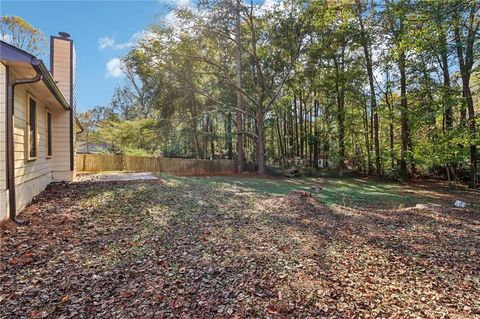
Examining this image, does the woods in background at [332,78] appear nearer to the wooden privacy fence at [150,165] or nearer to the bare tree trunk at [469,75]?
the bare tree trunk at [469,75]

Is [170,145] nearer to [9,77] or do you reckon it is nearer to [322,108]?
[322,108]

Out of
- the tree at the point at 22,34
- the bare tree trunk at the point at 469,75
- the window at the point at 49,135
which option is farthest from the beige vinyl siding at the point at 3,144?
the tree at the point at 22,34

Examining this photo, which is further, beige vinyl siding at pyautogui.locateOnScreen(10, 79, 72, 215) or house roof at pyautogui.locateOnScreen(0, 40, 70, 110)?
beige vinyl siding at pyautogui.locateOnScreen(10, 79, 72, 215)

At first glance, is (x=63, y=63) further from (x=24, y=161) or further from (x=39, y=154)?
(x=24, y=161)

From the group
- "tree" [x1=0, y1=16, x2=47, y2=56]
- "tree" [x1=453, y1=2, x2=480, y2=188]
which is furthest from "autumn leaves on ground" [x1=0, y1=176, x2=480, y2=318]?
"tree" [x1=0, y1=16, x2=47, y2=56]

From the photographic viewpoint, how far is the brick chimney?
25.5 feet

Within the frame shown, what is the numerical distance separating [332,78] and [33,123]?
16.1 metres

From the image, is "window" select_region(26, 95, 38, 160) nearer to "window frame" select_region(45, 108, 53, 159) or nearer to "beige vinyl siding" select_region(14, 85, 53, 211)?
"beige vinyl siding" select_region(14, 85, 53, 211)

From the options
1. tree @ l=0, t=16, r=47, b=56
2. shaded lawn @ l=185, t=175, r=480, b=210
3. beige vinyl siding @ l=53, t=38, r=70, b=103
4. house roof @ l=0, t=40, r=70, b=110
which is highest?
tree @ l=0, t=16, r=47, b=56

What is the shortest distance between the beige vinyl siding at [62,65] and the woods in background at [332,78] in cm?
730

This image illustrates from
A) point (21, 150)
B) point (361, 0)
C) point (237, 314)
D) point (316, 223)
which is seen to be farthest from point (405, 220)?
point (361, 0)

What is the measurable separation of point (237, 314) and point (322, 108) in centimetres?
2074

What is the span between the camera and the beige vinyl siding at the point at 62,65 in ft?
25.6

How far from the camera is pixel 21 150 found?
4621 millimetres
